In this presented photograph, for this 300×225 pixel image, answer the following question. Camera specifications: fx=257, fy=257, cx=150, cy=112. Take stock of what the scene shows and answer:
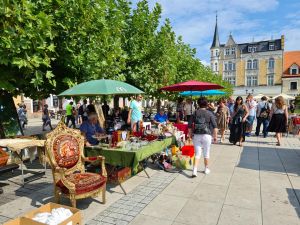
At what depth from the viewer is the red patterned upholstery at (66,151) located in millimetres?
4512

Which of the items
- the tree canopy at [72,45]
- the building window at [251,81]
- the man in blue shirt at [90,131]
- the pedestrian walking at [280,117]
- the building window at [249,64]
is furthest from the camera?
the building window at [249,64]

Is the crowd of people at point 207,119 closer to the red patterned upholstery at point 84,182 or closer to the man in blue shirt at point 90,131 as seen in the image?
the man in blue shirt at point 90,131

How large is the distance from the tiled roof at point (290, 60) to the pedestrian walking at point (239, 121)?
169 ft

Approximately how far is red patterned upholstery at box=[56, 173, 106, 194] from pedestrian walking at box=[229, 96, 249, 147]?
22.8 feet

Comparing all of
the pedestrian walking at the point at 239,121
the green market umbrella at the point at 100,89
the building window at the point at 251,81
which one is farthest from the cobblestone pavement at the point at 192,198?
the building window at the point at 251,81

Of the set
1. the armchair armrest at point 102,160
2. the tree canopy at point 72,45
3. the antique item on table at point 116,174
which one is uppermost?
the tree canopy at point 72,45

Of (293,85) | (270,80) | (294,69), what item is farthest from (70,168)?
(270,80)

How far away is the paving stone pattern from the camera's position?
4.08 metres

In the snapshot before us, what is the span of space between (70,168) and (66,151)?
326 millimetres

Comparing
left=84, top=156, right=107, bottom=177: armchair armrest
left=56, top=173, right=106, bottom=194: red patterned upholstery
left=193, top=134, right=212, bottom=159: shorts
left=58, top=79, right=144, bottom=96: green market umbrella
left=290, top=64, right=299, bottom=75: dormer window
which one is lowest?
left=56, top=173, right=106, bottom=194: red patterned upholstery

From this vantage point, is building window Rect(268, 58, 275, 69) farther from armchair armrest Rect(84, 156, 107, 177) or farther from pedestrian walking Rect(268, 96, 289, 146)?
armchair armrest Rect(84, 156, 107, 177)

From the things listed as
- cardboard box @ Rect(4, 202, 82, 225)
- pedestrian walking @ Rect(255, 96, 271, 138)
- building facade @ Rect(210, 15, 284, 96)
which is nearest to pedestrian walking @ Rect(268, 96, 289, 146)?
pedestrian walking @ Rect(255, 96, 271, 138)

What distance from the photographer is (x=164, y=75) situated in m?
13.7

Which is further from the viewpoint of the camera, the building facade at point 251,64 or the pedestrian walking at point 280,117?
the building facade at point 251,64
